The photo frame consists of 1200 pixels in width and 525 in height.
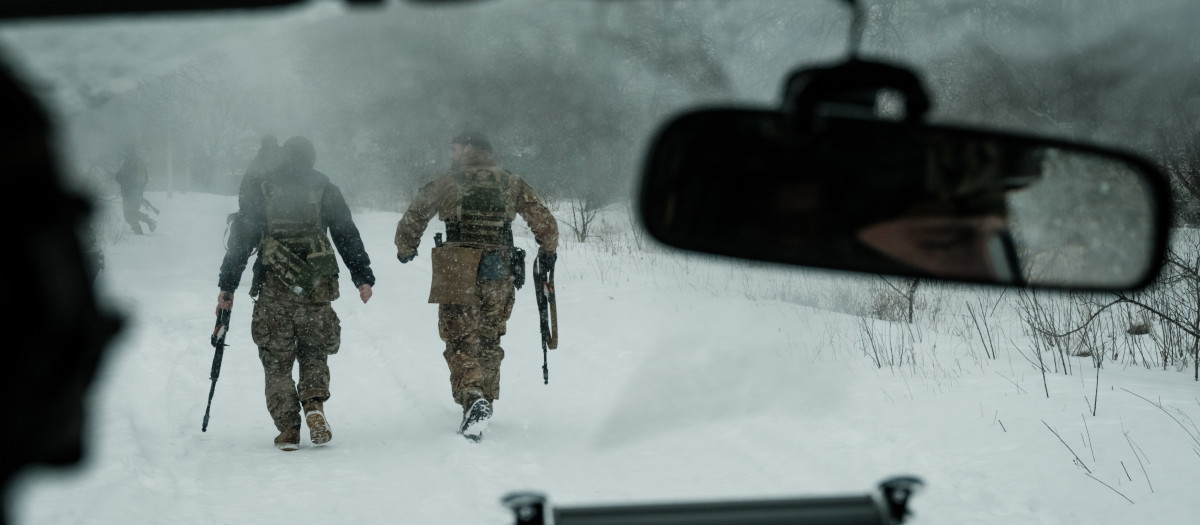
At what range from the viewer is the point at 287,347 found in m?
5.92

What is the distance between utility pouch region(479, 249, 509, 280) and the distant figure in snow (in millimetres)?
15929

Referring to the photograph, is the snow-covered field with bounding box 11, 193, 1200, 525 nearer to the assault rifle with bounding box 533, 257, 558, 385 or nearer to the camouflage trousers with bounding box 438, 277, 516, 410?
the camouflage trousers with bounding box 438, 277, 516, 410

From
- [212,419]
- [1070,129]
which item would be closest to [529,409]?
[212,419]

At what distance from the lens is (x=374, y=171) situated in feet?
150

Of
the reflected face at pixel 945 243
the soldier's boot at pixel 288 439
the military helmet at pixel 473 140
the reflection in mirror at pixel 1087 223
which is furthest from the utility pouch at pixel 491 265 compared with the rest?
the reflected face at pixel 945 243

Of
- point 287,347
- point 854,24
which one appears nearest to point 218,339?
point 287,347

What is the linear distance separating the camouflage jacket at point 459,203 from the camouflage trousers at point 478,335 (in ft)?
1.51

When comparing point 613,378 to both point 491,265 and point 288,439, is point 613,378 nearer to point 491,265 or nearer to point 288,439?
point 491,265

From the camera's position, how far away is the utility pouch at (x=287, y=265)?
19.0 ft

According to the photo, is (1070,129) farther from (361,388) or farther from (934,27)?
(361,388)

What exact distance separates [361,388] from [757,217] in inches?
265

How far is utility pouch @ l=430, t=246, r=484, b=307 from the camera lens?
616 centimetres

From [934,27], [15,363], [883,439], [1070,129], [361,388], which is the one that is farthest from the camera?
[934,27]

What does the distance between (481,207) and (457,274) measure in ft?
1.58
